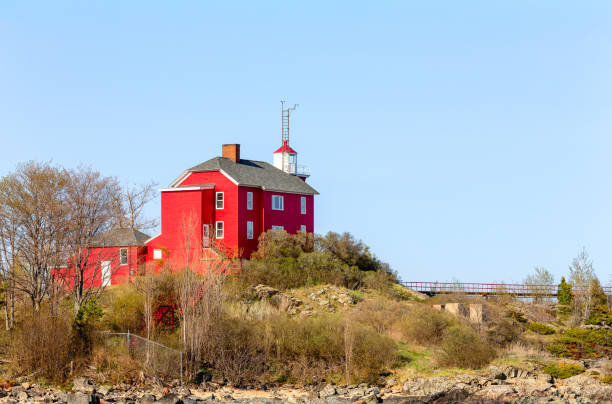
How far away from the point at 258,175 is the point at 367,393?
22.1 metres

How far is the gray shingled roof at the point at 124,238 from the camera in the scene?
39844 millimetres

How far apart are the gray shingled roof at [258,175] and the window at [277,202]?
517mm

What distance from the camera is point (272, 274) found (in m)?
40.3

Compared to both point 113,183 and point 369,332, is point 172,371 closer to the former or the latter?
point 369,332

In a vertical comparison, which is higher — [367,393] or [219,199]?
[219,199]

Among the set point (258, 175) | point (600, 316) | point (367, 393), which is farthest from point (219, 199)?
point (600, 316)

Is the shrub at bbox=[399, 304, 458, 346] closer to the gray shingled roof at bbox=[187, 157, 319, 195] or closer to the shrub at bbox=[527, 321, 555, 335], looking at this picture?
the shrub at bbox=[527, 321, 555, 335]

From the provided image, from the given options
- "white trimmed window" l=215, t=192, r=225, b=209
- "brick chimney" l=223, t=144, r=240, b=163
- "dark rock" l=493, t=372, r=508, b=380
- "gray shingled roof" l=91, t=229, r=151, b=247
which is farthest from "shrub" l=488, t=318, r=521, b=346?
"gray shingled roof" l=91, t=229, r=151, b=247

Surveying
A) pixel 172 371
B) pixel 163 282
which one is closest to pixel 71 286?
pixel 163 282

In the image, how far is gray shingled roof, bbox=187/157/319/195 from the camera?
4478 centimetres

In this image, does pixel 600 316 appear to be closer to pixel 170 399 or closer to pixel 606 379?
pixel 606 379

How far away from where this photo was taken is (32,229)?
34281 mm

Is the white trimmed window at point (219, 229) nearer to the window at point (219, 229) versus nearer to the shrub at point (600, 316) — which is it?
the window at point (219, 229)

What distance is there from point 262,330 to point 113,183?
13.2 m
